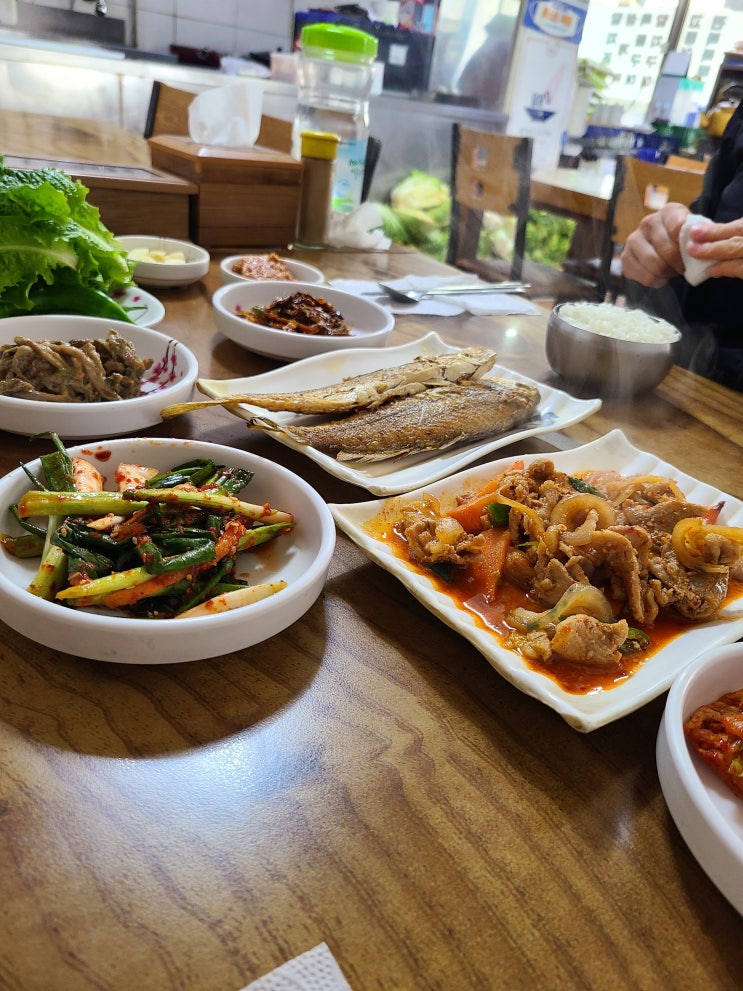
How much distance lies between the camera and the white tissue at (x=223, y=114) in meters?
2.90

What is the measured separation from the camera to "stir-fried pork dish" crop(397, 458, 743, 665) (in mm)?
980

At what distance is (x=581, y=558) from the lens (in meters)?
1.06

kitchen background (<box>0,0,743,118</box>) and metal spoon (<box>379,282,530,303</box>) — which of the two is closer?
metal spoon (<box>379,282,530,303</box>)

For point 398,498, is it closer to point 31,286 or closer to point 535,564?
point 535,564

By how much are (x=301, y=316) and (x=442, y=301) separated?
0.76m

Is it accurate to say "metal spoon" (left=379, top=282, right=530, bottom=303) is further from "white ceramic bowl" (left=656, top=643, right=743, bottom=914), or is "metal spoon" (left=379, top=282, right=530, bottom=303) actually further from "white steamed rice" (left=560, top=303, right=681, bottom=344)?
"white ceramic bowl" (left=656, top=643, right=743, bottom=914)

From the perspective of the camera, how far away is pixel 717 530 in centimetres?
115

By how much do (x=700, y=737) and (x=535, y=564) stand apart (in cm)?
36

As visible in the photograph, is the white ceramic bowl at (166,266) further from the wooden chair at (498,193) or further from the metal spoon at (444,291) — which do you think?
the wooden chair at (498,193)

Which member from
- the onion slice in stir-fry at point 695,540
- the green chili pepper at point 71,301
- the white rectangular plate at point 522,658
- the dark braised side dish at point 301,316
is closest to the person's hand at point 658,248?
the dark braised side dish at point 301,316

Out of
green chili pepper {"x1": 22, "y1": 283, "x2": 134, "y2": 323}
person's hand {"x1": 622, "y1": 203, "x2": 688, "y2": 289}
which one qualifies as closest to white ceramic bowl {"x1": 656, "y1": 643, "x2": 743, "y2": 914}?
green chili pepper {"x1": 22, "y1": 283, "x2": 134, "y2": 323}

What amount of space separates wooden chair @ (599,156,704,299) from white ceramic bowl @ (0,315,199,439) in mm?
3321

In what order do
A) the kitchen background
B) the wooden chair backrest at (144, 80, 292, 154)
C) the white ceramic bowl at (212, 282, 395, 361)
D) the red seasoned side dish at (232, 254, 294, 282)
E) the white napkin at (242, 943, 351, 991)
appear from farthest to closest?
the kitchen background → the wooden chair backrest at (144, 80, 292, 154) → the red seasoned side dish at (232, 254, 294, 282) → the white ceramic bowl at (212, 282, 395, 361) → the white napkin at (242, 943, 351, 991)

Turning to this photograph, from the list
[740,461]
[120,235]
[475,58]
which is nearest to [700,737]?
[740,461]
